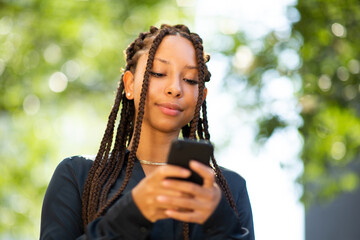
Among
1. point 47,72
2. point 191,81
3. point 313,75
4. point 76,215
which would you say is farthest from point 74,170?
point 47,72

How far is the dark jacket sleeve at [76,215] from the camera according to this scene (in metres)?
1.80

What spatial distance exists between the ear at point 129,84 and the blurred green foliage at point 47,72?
212 inches

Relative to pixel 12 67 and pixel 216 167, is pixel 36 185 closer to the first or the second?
pixel 12 67

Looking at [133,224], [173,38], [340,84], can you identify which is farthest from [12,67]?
[133,224]

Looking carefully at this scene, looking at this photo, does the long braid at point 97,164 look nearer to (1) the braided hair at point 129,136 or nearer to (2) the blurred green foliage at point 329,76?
(1) the braided hair at point 129,136

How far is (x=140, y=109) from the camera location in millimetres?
2271

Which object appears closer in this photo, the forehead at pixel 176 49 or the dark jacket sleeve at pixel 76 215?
→ the dark jacket sleeve at pixel 76 215

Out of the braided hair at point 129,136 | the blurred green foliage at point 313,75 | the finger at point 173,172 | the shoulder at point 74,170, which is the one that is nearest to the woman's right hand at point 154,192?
the finger at point 173,172

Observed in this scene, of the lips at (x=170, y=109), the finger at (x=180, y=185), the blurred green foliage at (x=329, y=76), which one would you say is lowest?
the finger at (x=180, y=185)

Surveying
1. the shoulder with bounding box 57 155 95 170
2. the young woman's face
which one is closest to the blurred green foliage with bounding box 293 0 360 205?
the young woman's face

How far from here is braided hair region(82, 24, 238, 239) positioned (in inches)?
85.7

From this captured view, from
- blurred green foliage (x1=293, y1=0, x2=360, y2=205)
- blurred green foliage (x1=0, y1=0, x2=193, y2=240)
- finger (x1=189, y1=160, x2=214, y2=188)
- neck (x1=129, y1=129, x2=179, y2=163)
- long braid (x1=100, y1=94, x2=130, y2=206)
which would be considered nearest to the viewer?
finger (x1=189, y1=160, x2=214, y2=188)

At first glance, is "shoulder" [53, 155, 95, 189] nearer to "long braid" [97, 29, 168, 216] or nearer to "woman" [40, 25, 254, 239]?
"woman" [40, 25, 254, 239]

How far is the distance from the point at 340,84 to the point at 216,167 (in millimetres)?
3848
